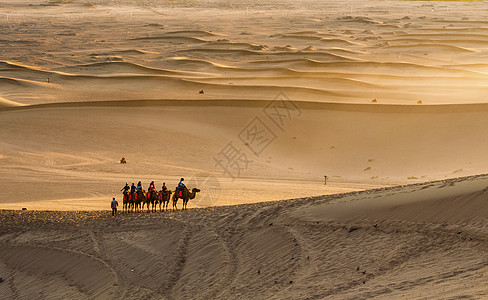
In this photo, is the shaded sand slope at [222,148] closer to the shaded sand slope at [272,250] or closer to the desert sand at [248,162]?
the desert sand at [248,162]

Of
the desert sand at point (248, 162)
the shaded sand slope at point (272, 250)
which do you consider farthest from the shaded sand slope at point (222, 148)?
the shaded sand slope at point (272, 250)

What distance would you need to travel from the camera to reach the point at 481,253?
8.75 m

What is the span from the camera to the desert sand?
9.80 meters

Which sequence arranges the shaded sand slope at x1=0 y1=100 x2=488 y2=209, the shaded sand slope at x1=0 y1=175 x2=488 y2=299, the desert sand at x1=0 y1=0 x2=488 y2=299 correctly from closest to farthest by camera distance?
the shaded sand slope at x1=0 y1=175 x2=488 y2=299, the desert sand at x1=0 y1=0 x2=488 y2=299, the shaded sand slope at x1=0 y1=100 x2=488 y2=209

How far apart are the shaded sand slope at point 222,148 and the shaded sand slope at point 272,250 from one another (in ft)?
10.9

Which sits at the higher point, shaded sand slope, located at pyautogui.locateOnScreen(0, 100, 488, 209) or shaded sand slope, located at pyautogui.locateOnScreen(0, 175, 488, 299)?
shaded sand slope, located at pyautogui.locateOnScreen(0, 100, 488, 209)

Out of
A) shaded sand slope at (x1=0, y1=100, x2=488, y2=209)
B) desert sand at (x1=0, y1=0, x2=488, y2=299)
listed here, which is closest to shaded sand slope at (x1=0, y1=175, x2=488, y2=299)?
desert sand at (x1=0, y1=0, x2=488, y2=299)

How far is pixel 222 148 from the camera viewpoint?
2419 cm

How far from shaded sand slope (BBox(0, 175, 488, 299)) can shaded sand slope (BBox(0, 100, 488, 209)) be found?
3314 millimetres

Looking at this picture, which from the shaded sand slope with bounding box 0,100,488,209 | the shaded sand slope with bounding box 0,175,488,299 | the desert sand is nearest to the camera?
the shaded sand slope with bounding box 0,175,488,299

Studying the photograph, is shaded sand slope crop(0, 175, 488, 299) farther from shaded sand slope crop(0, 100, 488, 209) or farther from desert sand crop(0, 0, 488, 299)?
shaded sand slope crop(0, 100, 488, 209)

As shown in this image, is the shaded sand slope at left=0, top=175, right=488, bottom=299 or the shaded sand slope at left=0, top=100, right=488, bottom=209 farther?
the shaded sand slope at left=0, top=100, right=488, bottom=209

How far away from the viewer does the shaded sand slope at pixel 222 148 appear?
18578mm

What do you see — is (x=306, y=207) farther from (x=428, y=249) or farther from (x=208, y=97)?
(x=208, y=97)
